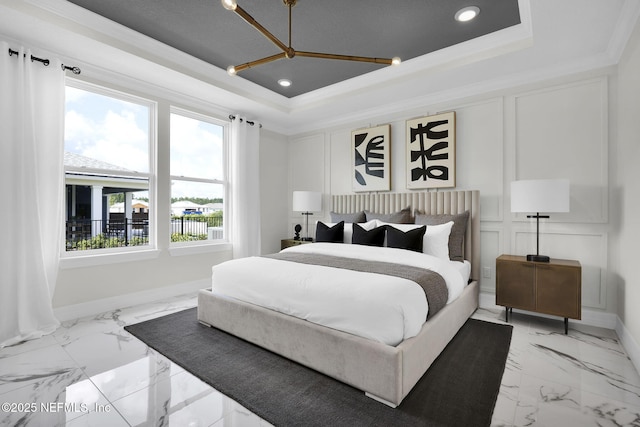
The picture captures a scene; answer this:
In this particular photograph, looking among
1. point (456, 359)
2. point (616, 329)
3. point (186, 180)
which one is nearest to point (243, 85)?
point (186, 180)

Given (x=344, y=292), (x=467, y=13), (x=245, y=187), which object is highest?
(x=467, y=13)

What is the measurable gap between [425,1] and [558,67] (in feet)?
5.76

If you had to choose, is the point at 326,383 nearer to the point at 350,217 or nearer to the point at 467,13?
the point at 350,217

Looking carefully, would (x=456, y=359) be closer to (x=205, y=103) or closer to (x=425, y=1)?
(x=425, y=1)

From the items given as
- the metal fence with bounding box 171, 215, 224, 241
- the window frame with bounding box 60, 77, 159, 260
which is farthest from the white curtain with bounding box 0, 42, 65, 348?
the metal fence with bounding box 171, 215, 224, 241

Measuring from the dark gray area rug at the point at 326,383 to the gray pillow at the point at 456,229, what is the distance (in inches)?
33.9

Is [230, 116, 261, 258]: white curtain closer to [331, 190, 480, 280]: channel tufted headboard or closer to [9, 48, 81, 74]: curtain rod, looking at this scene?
[331, 190, 480, 280]: channel tufted headboard

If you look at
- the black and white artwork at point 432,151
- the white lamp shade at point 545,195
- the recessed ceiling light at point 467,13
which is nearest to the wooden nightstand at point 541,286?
the white lamp shade at point 545,195

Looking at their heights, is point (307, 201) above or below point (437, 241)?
above

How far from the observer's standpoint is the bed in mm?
1785

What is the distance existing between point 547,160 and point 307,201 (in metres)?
3.08

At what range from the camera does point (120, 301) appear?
356 centimetres

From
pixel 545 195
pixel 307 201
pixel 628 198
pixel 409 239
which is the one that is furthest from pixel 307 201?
pixel 628 198

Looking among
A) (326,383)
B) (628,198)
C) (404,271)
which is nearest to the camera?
(326,383)
